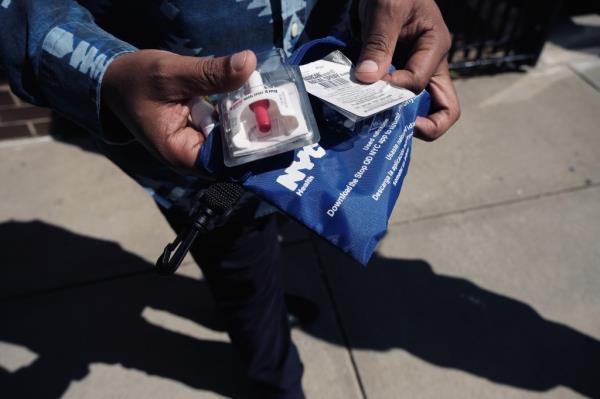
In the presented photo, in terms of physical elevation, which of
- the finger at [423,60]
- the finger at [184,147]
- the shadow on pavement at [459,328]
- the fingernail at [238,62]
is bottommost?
the shadow on pavement at [459,328]

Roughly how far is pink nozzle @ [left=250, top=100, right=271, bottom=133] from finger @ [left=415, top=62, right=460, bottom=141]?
1.49ft

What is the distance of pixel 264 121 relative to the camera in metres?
0.77

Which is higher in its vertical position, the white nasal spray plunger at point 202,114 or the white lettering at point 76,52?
the white lettering at point 76,52

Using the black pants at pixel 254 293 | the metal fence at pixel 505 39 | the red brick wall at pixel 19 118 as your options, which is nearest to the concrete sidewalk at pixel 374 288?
the red brick wall at pixel 19 118

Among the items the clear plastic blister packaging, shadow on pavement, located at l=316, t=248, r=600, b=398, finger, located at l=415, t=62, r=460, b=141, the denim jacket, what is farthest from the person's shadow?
the clear plastic blister packaging

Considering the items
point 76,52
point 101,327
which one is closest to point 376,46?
point 76,52

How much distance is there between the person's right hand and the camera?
83cm

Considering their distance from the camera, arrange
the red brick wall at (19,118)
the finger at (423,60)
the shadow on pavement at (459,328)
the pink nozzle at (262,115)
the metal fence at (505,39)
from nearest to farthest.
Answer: the pink nozzle at (262,115) → the finger at (423,60) → the shadow on pavement at (459,328) → the red brick wall at (19,118) → the metal fence at (505,39)

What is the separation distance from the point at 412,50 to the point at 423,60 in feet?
0.23

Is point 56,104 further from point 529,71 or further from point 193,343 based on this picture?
point 529,71

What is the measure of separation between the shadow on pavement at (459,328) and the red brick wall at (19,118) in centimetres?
204

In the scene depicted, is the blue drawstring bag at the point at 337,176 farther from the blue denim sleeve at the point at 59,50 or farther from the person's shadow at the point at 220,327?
the person's shadow at the point at 220,327

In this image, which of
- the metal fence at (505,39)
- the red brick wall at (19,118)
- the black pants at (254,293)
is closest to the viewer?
the black pants at (254,293)

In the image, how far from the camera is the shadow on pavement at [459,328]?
1863 millimetres
